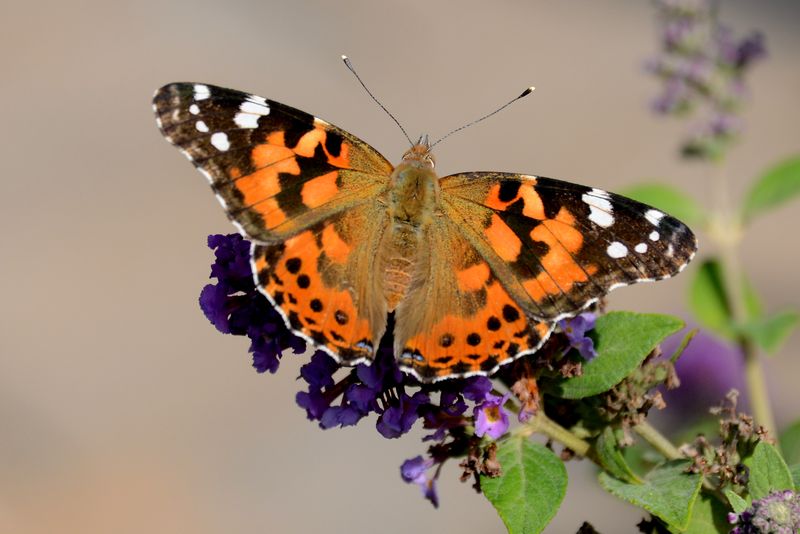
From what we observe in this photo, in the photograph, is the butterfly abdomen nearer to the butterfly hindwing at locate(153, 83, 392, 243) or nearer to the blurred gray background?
the butterfly hindwing at locate(153, 83, 392, 243)

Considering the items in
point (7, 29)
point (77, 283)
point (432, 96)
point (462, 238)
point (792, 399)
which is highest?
point (432, 96)

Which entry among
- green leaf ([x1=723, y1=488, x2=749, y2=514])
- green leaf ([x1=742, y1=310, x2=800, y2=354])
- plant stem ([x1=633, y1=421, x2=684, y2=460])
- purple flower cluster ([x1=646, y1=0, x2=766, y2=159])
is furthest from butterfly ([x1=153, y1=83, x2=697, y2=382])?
purple flower cluster ([x1=646, y1=0, x2=766, y2=159])

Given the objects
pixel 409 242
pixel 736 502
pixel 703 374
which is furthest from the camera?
pixel 703 374

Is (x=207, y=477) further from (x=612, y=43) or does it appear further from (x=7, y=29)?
(x=612, y=43)

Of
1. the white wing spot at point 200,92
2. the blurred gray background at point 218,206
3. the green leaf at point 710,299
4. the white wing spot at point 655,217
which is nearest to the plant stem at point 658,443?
the white wing spot at point 655,217

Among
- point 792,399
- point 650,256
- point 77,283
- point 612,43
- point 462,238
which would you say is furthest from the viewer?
point 612,43

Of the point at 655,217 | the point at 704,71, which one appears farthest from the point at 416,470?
the point at 704,71

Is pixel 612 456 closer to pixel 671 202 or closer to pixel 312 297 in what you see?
pixel 312 297

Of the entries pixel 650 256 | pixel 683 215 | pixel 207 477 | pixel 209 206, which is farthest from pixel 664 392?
pixel 209 206
